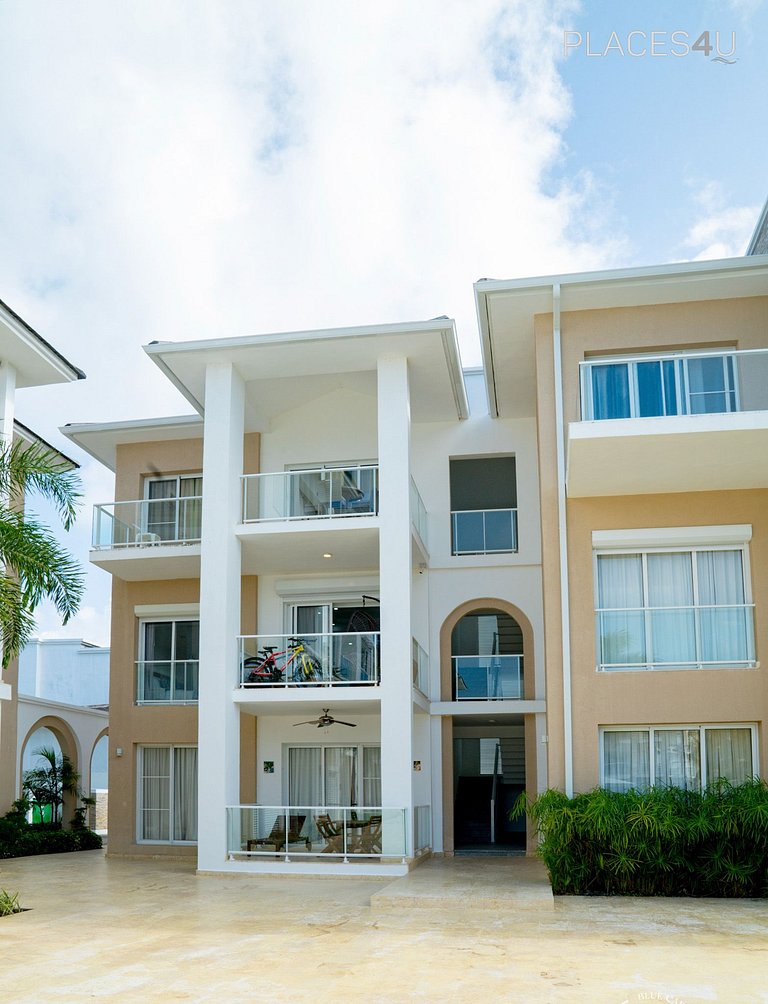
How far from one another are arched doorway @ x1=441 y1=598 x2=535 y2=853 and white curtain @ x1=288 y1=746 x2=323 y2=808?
244 cm

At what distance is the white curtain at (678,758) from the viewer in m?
14.6

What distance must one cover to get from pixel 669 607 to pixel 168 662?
405 inches

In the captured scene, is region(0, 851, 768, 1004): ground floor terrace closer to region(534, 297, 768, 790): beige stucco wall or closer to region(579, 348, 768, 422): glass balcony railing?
region(534, 297, 768, 790): beige stucco wall

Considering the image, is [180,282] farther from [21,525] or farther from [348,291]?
[21,525]

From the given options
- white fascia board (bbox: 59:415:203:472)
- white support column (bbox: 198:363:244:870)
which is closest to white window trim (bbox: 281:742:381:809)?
white support column (bbox: 198:363:244:870)

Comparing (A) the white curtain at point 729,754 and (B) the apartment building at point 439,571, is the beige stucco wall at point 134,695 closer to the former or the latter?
(B) the apartment building at point 439,571

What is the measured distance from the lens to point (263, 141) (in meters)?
20.3

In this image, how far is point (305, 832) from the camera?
1639 cm

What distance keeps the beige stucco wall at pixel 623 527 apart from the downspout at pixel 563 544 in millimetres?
95

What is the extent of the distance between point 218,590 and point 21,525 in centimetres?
421

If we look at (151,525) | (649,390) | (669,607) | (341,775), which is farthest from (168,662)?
(649,390)

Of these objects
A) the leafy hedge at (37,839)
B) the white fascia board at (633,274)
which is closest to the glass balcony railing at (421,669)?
the white fascia board at (633,274)

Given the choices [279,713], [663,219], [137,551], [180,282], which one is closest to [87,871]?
[279,713]

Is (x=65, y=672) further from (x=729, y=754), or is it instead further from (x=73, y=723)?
(x=729, y=754)
